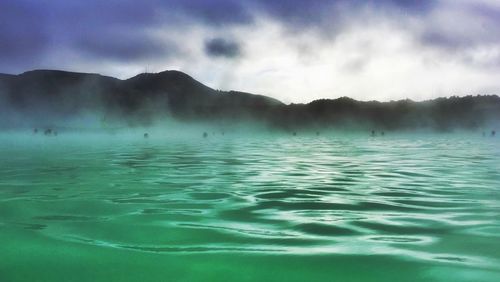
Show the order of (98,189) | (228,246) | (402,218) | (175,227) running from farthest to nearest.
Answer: (98,189) → (402,218) → (175,227) → (228,246)

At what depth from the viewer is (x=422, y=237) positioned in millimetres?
4645

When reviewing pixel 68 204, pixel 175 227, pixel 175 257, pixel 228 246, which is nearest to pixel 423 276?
pixel 228 246

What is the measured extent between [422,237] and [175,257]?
8.06ft

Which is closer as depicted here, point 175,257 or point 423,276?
point 423,276

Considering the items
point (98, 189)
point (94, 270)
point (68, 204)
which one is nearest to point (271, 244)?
point (94, 270)

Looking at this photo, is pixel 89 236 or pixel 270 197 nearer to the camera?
pixel 89 236

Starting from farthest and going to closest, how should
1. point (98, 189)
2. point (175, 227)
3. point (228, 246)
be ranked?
point (98, 189)
point (175, 227)
point (228, 246)

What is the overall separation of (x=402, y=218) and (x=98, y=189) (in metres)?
5.30

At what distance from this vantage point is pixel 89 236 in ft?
15.3

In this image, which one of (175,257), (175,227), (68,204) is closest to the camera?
(175,257)

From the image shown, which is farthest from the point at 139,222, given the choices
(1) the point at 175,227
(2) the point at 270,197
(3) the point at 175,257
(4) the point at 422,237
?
(4) the point at 422,237

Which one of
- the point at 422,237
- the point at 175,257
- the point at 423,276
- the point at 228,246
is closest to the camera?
the point at 423,276

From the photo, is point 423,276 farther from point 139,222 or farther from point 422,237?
point 139,222

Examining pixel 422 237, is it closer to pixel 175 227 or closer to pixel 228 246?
pixel 228 246
